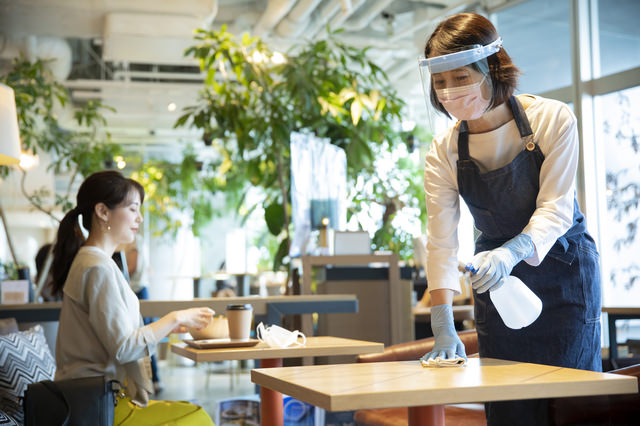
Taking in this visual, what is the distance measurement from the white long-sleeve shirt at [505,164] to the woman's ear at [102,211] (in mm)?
1122

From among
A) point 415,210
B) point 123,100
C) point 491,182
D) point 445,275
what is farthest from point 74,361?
point 123,100

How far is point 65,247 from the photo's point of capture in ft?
7.82

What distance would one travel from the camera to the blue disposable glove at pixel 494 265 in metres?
1.37

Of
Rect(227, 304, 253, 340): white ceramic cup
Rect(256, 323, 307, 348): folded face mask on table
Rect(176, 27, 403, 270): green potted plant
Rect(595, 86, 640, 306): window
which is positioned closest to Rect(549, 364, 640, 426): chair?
Rect(256, 323, 307, 348): folded face mask on table

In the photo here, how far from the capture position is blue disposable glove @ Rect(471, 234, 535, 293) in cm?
137

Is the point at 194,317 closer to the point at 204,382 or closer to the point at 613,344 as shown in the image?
the point at 613,344

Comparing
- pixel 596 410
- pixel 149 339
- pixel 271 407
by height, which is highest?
pixel 149 339

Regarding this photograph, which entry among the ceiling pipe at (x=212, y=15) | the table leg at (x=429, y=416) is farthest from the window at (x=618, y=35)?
the table leg at (x=429, y=416)

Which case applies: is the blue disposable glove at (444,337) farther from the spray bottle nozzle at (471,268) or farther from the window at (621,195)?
the window at (621,195)

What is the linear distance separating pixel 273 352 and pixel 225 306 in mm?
968

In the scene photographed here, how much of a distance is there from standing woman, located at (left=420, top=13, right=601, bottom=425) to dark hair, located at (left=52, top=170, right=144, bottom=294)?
3.72 ft

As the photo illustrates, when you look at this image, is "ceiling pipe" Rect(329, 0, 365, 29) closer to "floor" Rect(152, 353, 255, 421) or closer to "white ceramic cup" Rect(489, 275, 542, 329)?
"floor" Rect(152, 353, 255, 421)

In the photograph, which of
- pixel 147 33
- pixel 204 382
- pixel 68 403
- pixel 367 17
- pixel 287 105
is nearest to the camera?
pixel 68 403

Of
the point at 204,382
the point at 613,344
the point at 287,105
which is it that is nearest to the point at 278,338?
the point at 613,344
